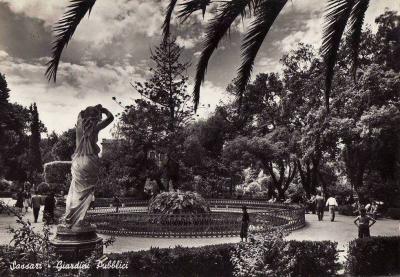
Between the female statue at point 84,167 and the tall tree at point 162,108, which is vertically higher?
the tall tree at point 162,108

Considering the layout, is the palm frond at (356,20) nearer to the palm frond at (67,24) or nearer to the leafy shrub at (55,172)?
the palm frond at (67,24)

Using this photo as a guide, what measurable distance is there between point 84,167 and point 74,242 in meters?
1.52

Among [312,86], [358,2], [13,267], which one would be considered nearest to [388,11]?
[312,86]

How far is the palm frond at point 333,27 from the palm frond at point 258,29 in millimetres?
713

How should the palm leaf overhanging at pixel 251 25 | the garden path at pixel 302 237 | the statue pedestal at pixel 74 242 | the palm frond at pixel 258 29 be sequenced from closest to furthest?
the palm leaf overhanging at pixel 251 25, the palm frond at pixel 258 29, the statue pedestal at pixel 74 242, the garden path at pixel 302 237

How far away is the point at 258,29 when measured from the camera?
5934mm

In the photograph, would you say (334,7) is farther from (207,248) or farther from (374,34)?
(374,34)

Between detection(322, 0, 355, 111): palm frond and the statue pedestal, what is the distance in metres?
5.35

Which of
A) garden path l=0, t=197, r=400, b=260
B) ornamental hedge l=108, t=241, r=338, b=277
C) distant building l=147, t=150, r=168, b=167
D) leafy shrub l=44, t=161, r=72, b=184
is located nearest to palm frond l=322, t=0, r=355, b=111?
ornamental hedge l=108, t=241, r=338, b=277

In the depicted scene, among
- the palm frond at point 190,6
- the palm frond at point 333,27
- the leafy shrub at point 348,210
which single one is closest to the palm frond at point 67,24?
the palm frond at point 190,6

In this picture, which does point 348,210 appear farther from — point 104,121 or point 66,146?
point 66,146

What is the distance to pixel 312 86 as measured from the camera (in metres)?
26.6

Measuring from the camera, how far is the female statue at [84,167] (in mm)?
8281

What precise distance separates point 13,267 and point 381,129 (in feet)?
62.0
